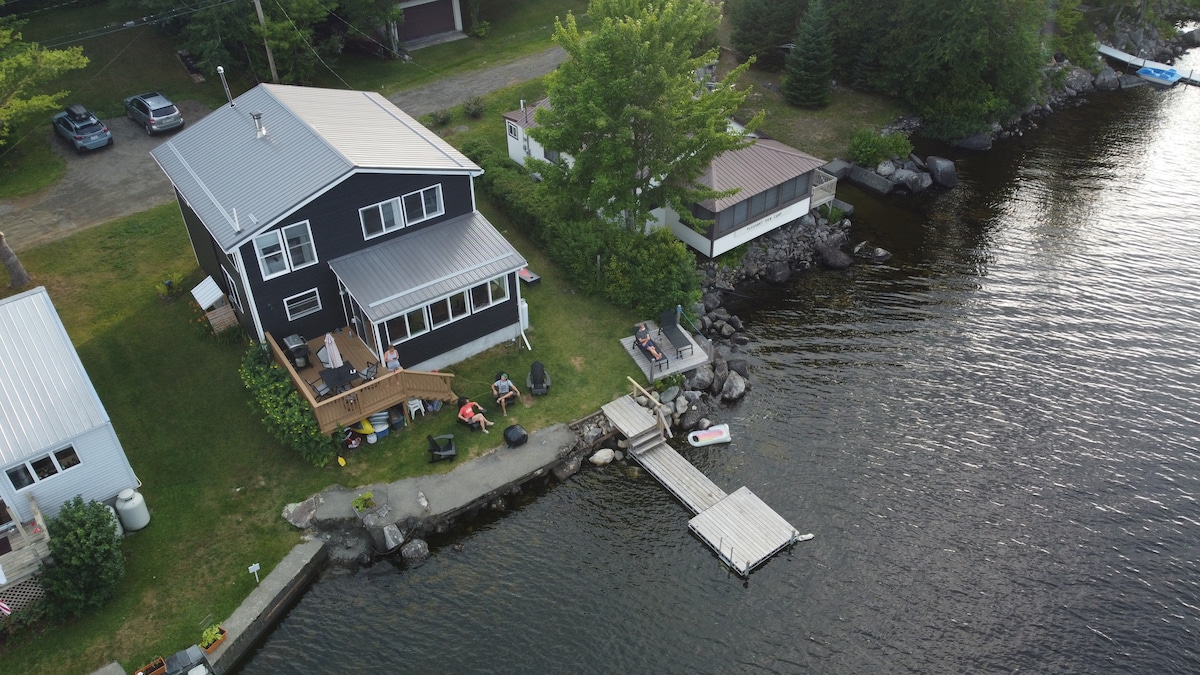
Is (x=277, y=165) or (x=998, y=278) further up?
(x=277, y=165)

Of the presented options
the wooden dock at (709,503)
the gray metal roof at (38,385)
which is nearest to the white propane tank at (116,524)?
the gray metal roof at (38,385)

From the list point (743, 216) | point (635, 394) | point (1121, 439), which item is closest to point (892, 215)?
point (743, 216)

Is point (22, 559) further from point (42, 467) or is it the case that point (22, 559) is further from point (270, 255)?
point (270, 255)

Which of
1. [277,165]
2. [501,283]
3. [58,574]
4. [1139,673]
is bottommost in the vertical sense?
[1139,673]

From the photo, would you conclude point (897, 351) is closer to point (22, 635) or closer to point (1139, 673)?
point (1139, 673)

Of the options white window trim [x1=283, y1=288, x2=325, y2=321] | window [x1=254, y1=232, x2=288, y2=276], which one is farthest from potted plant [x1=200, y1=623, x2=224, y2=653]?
window [x1=254, y1=232, x2=288, y2=276]

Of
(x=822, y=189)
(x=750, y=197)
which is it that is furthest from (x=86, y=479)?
(x=822, y=189)

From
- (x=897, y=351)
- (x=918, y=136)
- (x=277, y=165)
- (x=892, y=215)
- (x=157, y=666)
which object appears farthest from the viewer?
(x=918, y=136)
